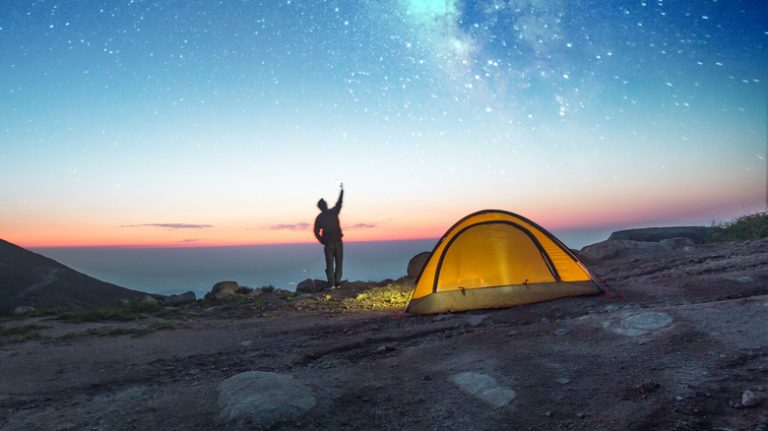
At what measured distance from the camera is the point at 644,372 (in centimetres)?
480

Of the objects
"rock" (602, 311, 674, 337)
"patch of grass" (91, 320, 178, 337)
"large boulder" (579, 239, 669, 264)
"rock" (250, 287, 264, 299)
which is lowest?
"patch of grass" (91, 320, 178, 337)

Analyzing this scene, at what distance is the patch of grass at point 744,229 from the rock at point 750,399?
17.0 metres

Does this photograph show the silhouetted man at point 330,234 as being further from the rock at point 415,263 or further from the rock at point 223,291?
the rock at point 223,291

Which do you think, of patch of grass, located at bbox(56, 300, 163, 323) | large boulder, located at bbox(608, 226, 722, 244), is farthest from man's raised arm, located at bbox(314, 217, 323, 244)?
large boulder, located at bbox(608, 226, 722, 244)

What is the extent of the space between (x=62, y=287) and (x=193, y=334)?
15042 mm

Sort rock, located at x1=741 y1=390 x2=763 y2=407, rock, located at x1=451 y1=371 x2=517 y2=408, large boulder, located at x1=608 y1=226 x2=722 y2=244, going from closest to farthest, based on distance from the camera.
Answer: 1. rock, located at x1=741 y1=390 x2=763 y2=407
2. rock, located at x1=451 y1=371 x2=517 y2=408
3. large boulder, located at x1=608 y1=226 x2=722 y2=244

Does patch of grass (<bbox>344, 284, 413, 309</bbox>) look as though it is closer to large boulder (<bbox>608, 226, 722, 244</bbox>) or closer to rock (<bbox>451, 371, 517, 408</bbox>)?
rock (<bbox>451, 371, 517, 408</bbox>)

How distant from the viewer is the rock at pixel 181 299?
16.3 meters

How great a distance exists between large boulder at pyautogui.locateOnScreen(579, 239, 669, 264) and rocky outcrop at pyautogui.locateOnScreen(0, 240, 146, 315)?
1905cm

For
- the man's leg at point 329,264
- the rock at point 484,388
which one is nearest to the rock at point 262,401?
the rock at point 484,388

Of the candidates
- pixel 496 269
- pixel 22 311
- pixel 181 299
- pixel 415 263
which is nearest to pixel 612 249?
pixel 415 263

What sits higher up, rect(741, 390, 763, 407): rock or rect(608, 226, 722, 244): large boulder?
rect(608, 226, 722, 244): large boulder

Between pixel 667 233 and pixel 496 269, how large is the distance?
55.8ft

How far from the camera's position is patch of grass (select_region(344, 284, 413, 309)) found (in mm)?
13258
